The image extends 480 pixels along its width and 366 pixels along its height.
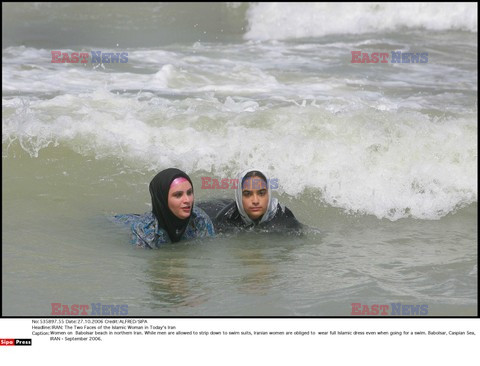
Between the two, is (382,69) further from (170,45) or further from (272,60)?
(170,45)

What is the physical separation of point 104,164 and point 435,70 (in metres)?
7.93

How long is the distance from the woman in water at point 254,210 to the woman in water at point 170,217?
9.8 inches

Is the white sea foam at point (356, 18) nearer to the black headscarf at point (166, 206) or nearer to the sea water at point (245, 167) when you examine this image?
the sea water at point (245, 167)

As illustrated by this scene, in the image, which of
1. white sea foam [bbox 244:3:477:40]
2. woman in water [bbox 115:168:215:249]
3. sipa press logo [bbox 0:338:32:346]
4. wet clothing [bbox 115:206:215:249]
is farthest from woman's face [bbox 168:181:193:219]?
white sea foam [bbox 244:3:477:40]

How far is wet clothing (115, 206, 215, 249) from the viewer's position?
6.67 metres

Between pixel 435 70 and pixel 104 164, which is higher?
pixel 435 70

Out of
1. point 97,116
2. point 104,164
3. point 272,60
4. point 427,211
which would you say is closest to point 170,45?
point 272,60

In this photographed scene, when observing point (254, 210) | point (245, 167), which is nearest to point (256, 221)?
point (254, 210)

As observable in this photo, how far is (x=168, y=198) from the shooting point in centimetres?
654

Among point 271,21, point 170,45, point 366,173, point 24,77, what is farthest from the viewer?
point 271,21

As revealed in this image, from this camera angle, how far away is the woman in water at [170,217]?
653 centimetres

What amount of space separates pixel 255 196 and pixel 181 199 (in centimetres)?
68

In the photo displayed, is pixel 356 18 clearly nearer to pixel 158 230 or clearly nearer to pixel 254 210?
pixel 254 210

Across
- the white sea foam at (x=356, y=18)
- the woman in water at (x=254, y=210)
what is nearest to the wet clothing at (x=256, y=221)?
the woman in water at (x=254, y=210)
